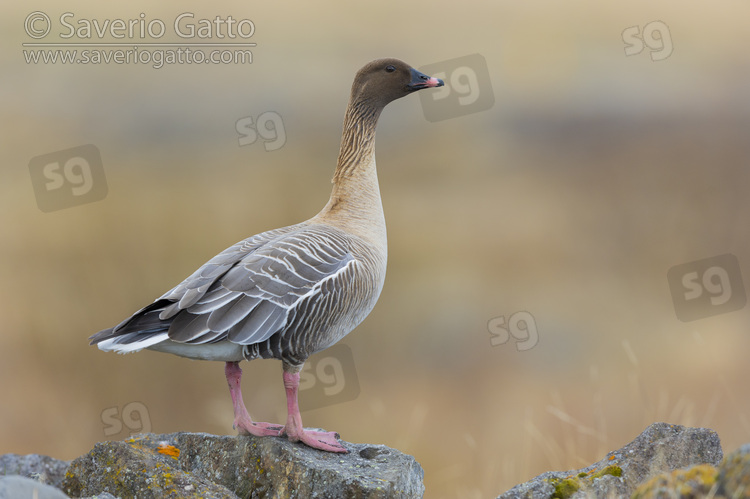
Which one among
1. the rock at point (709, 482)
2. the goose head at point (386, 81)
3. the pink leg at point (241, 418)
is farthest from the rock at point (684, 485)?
the goose head at point (386, 81)

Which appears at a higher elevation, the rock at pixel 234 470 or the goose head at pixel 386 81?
the goose head at pixel 386 81

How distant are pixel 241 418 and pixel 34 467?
2.00m

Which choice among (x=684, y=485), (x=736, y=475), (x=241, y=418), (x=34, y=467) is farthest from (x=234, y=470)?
(x=736, y=475)

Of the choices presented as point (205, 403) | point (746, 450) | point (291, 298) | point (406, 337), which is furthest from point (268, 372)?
point (746, 450)

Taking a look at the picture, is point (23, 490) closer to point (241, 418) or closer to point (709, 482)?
point (241, 418)

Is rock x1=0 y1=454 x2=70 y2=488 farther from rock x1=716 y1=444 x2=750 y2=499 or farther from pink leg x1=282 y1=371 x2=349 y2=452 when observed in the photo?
rock x1=716 y1=444 x2=750 y2=499

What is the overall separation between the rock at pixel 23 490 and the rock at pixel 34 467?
8.28 feet

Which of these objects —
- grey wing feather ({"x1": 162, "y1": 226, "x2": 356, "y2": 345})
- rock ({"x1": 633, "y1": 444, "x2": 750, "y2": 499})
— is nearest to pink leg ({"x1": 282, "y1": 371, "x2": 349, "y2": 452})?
grey wing feather ({"x1": 162, "y1": 226, "x2": 356, "y2": 345})

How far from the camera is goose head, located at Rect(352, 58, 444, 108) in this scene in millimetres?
6492

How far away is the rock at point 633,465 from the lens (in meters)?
4.57

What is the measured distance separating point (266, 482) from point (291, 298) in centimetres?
127

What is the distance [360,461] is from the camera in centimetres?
545

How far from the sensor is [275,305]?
206 inches

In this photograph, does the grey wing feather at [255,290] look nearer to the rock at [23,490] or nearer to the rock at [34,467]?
the rock at [23,490]
